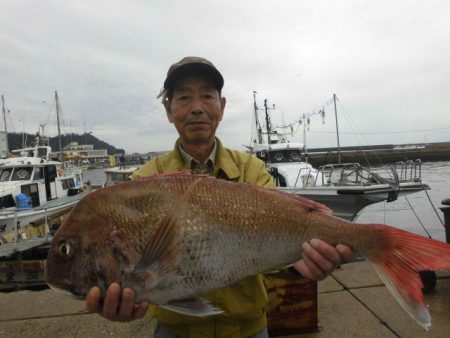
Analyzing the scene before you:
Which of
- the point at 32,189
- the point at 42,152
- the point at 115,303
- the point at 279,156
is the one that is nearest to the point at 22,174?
the point at 32,189

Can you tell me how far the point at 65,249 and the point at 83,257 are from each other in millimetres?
119

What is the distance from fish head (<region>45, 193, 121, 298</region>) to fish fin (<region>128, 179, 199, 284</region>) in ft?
0.46

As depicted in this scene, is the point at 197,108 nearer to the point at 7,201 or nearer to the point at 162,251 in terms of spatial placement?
the point at 162,251

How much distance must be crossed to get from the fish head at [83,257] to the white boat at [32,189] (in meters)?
13.7

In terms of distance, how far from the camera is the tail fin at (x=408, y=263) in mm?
1637

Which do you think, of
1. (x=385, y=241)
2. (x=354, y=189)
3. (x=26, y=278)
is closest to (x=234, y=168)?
(x=385, y=241)

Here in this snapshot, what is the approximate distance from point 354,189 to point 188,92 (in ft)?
29.3

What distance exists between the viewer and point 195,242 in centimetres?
176

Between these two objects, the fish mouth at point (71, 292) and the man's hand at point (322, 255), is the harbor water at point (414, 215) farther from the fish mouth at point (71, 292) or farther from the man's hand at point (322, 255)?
the fish mouth at point (71, 292)

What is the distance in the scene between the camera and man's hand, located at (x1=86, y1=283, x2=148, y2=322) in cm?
167

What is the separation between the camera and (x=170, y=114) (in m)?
2.64

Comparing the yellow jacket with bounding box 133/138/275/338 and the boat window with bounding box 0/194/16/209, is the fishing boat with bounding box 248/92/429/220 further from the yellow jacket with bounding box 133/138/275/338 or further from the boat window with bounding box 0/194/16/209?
the boat window with bounding box 0/194/16/209

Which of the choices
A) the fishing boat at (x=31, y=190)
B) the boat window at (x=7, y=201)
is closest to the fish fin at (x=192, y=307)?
the fishing boat at (x=31, y=190)

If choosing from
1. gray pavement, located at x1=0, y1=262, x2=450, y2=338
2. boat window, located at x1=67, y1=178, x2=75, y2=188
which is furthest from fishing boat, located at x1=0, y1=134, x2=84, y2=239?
gray pavement, located at x1=0, y1=262, x2=450, y2=338
